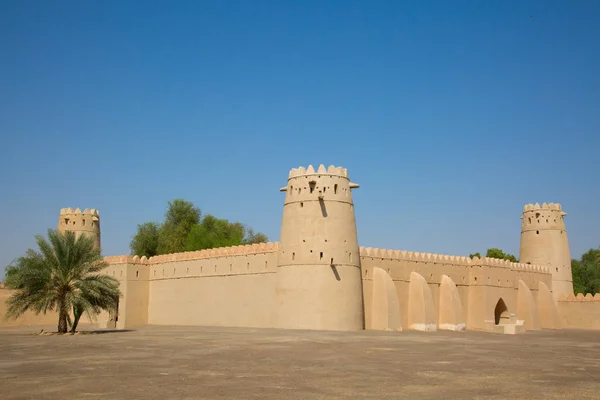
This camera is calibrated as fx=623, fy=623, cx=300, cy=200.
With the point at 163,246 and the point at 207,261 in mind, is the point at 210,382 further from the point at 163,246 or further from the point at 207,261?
the point at 163,246

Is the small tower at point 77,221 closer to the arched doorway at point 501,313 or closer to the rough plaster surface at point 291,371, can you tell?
the rough plaster surface at point 291,371

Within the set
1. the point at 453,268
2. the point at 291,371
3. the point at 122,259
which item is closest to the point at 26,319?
the point at 122,259

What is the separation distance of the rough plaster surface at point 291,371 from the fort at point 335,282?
376 inches

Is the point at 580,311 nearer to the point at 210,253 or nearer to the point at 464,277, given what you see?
the point at 464,277

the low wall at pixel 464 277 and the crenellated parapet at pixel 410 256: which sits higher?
the crenellated parapet at pixel 410 256

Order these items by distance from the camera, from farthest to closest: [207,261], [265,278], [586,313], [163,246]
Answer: [163,246], [586,313], [207,261], [265,278]

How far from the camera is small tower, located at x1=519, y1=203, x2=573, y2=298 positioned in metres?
40.6

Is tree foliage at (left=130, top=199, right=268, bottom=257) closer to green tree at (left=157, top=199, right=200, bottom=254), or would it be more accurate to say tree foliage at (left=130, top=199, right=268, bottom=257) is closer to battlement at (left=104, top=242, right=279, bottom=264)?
green tree at (left=157, top=199, right=200, bottom=254)

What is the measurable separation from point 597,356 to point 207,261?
21939 millimetres

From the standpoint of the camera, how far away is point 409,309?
30859 mm

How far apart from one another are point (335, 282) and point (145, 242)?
96.4 ft

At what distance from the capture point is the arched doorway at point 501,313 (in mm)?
36281

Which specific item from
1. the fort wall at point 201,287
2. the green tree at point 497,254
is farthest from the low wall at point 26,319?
Result: the green tree at point 497,254

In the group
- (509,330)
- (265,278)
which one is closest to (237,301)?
(265,278)
